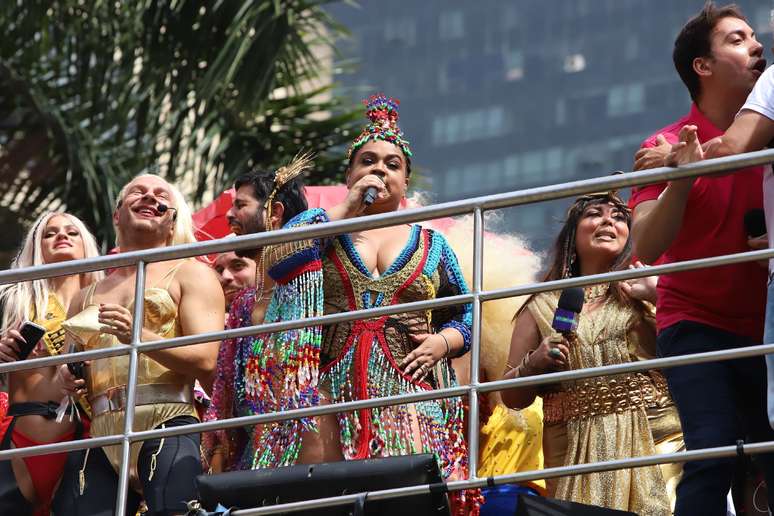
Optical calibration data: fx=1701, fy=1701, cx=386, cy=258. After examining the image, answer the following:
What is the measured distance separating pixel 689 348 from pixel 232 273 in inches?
110

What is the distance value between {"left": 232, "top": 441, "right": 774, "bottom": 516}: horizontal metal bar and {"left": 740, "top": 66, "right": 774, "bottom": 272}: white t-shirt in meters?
0.67

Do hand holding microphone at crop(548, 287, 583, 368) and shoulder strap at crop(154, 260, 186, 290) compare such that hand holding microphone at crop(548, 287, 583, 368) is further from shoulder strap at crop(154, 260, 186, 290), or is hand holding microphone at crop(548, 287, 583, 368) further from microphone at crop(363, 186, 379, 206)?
shoulder strap at crop(154, 260, 186, 290)

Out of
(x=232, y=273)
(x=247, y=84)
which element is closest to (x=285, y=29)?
(x=247, y=84)

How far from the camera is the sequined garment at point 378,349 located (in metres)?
5.59

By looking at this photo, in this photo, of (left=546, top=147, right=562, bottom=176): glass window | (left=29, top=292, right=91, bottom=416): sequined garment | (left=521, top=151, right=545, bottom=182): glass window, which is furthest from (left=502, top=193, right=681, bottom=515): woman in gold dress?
(left=546, top=147, right=562, bottom=176): glass window

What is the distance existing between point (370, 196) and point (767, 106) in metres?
1.52

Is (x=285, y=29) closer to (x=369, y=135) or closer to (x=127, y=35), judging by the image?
(x=127, y=35)

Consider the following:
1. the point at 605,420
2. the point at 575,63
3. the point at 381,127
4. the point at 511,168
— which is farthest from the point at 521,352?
the point at 575,63

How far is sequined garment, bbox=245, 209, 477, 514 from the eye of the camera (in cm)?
559

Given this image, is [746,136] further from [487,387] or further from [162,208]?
[162,208]

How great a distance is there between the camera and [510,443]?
21.3 ft

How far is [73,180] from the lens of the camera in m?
13.3

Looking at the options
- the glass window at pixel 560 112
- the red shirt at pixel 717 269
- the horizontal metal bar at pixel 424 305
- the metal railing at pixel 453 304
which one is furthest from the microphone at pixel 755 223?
the glass window at pixel 560 112

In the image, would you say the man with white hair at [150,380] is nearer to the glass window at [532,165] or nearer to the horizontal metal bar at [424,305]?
the horizontal metal bar at [424,305]
